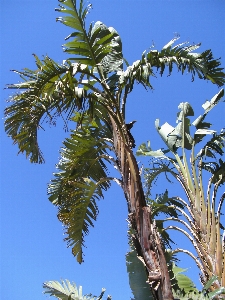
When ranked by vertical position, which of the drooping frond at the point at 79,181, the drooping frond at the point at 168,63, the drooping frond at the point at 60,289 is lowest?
the drooping frond at the point at 60,289

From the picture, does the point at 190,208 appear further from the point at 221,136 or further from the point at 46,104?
the point at 46,104

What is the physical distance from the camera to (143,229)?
4562mm

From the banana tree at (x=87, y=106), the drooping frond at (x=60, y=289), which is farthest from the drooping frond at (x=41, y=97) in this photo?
the drooping frond at (x=60, y=289)

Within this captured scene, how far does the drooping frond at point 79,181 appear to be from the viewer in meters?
6.12

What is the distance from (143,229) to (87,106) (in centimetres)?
227

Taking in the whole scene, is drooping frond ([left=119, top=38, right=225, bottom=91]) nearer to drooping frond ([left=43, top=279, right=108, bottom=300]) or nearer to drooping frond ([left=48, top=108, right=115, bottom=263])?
drooping frond ([left=48, top=108, right=115, bottom=263])

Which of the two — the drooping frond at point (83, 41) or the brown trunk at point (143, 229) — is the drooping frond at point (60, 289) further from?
the drooping frond at point (83, 41)

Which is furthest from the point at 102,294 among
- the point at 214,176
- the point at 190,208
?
the point at 214,176

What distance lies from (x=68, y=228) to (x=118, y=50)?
3136mm

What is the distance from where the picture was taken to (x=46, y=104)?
5.67 metres

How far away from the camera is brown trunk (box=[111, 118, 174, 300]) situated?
4191 mm

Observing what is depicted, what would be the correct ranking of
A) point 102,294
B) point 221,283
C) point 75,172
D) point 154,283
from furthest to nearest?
point 75,172, point 221,283, point 102,294, point 154,283

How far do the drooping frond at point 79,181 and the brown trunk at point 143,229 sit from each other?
74cm

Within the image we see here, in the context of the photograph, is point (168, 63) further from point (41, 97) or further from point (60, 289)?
point (60, 289)
